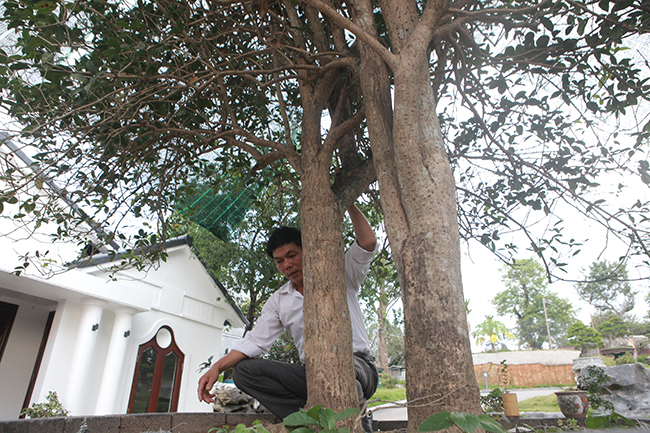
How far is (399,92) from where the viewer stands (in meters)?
2.16

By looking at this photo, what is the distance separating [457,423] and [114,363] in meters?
9.41

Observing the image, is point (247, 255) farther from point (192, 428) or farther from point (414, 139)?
point (414, 139)

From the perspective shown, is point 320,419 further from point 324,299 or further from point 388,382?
point 388,382

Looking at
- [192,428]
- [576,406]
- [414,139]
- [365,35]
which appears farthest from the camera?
[576,406]

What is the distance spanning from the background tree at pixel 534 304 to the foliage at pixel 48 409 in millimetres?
48419

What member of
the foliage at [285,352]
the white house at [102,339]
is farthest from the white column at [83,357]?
the foliage at [285,352]

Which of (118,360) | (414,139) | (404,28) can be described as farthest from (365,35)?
(118,360)

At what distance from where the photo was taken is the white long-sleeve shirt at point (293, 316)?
2818 mm

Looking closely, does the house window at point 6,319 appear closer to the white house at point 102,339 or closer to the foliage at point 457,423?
the white house at point 102,339

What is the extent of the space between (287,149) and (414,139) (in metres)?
1.32

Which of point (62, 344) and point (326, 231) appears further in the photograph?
point (62, 344)

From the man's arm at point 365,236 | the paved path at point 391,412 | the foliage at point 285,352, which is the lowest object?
the paved path at point 391,412

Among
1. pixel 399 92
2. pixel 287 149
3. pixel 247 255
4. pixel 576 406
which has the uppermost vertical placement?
pixel 247 255

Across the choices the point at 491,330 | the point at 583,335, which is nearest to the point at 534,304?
the point at 491,330
